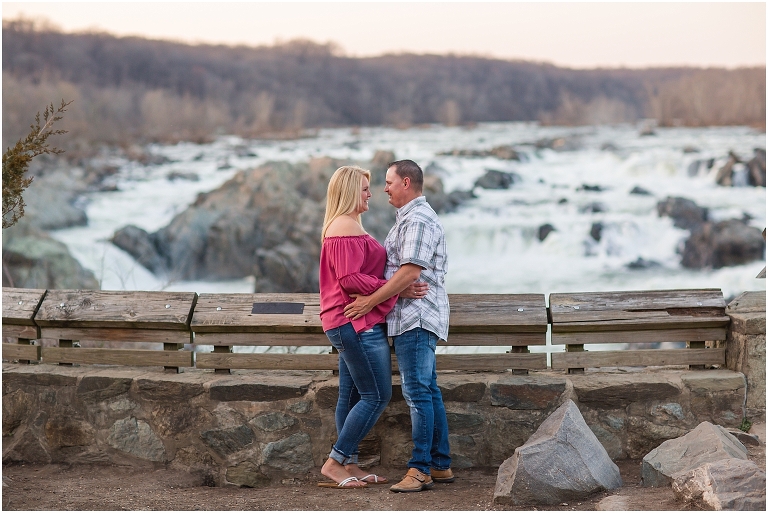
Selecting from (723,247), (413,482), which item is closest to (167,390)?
(413,482)

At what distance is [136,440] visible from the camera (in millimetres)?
4484

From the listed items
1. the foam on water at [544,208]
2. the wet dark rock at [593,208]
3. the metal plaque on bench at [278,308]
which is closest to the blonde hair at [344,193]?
the metal plaque on bench at [278,308]

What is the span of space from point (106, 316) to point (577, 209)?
56.3ft

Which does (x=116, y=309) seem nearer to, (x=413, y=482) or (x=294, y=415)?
(x=294, y=415)

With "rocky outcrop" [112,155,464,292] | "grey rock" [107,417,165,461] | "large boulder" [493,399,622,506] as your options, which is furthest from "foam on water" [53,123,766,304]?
"large boulder" [493,399,622,506]

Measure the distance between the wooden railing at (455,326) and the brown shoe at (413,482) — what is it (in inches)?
28.5

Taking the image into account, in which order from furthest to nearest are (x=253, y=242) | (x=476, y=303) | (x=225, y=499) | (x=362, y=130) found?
(x=362, y=130)
(x=253, y=242)
(x=476, y=303)
(x=225, y=499)

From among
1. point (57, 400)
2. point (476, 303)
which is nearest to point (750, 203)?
point (476, 303)

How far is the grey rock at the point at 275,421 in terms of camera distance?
171 inches

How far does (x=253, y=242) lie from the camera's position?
1700cm

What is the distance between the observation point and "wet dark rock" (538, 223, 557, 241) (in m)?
18.5

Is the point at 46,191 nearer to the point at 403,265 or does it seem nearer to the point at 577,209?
the point at 577,209

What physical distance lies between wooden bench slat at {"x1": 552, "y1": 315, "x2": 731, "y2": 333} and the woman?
3.49 ft

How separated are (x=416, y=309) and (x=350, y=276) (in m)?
0.38
